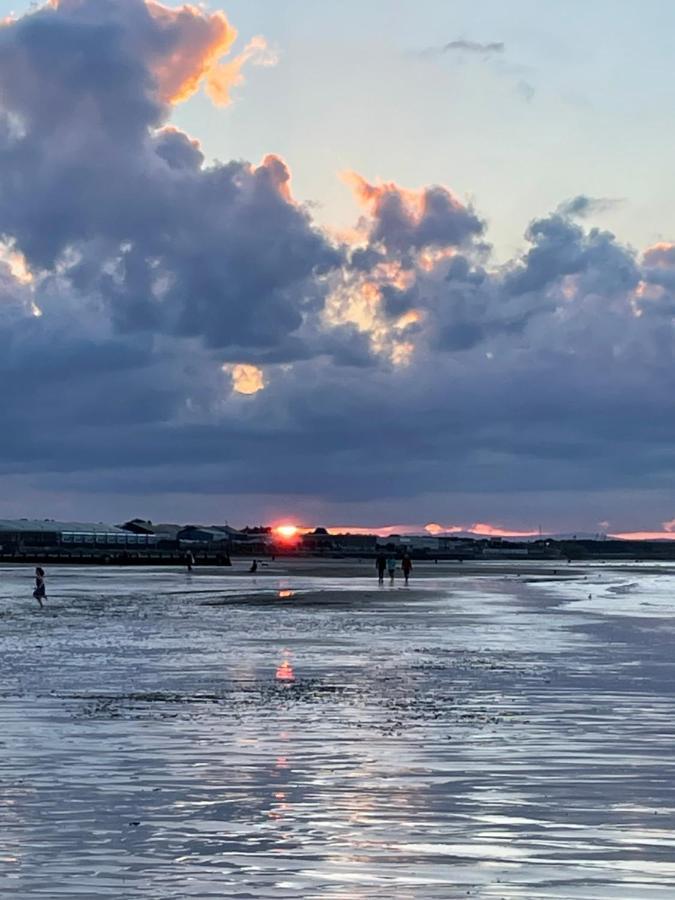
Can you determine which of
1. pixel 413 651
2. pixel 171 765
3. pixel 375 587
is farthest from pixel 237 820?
pixel 375 587

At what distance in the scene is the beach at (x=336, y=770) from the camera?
11477 millimetres

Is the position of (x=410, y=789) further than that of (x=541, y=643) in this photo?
No

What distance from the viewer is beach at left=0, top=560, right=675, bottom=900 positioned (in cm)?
1148

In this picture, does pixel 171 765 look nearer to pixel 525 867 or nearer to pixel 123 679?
pixel 525 867

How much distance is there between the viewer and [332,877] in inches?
446

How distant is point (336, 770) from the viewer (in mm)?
16531

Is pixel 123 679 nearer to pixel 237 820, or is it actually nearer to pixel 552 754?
pixel 552 754

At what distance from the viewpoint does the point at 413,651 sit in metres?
35.0

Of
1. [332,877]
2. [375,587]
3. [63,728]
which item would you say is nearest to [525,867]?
[332,877]

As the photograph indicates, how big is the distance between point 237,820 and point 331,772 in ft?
9.56

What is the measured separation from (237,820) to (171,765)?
3321 mm

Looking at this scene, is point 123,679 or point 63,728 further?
point 123,679

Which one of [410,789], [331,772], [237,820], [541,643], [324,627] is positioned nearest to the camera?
[237,820]

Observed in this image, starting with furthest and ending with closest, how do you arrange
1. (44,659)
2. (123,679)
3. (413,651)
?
(413,651) → (44,659) → (123,679)
